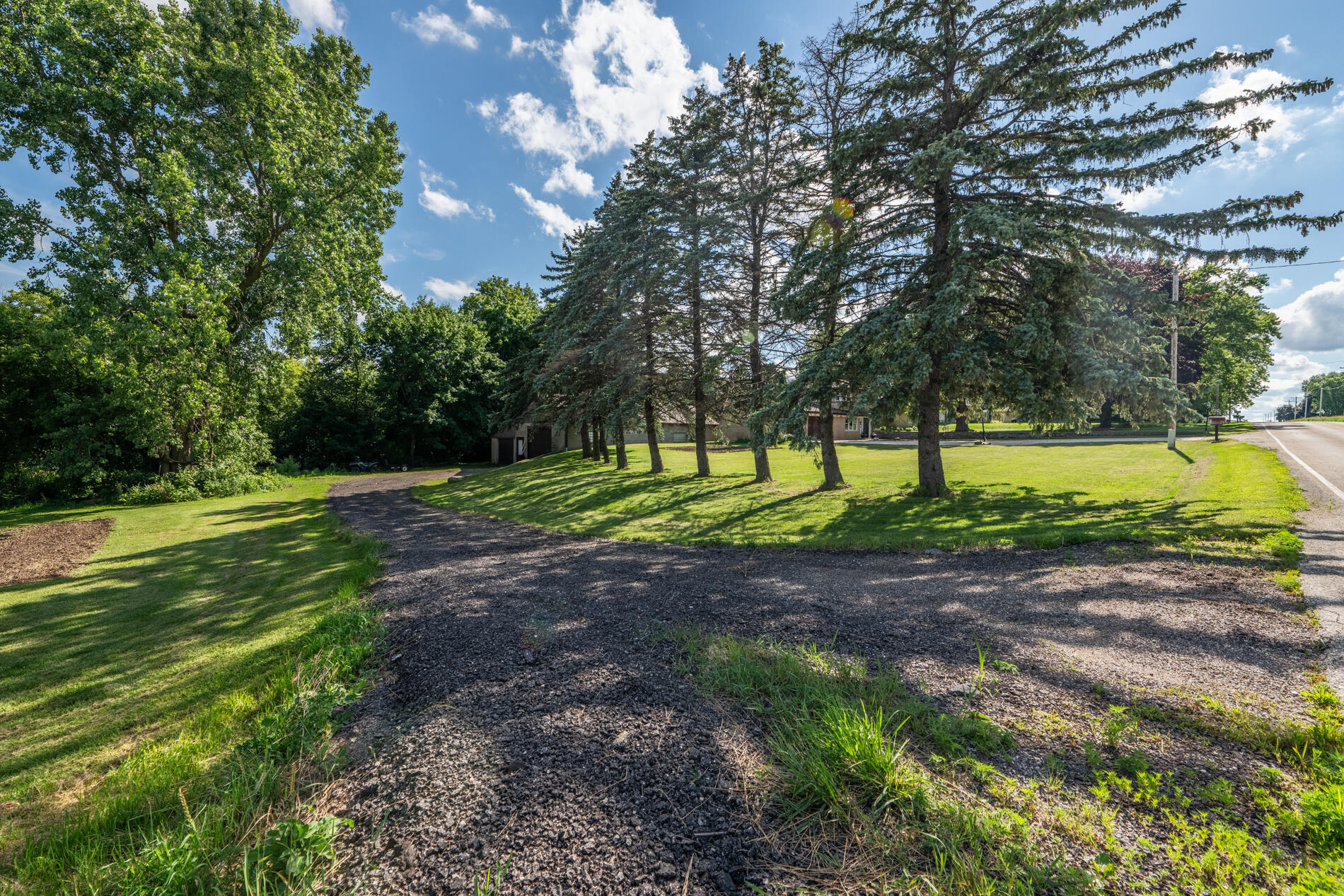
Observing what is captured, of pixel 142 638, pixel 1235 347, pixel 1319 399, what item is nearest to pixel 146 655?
pixel 142 638

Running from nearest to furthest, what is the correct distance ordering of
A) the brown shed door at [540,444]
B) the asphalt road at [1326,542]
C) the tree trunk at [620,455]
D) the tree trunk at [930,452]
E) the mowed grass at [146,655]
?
the mowed grass at [146,655], the asphalt road at [1326,542], the tree trunk at [930,452], the tree trunk at [620,455], the brown shed door at [540,444]

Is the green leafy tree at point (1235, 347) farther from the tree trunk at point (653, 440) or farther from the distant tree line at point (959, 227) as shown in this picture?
the tree trunk at point (653, 440)

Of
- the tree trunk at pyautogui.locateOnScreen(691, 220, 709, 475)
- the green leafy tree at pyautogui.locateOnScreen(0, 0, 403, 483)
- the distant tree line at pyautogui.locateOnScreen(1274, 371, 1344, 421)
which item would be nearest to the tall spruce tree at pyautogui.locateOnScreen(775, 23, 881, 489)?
the tree trunk at pyautogui.locateOnScreen(691, 220, 709, 475)

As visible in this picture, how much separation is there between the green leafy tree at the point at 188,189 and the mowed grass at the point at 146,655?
340 inches

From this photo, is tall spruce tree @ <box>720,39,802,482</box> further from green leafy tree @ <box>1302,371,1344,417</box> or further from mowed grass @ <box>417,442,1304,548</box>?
green leafy tree @ <box>1302,371,1344,417</box>

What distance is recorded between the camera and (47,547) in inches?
410

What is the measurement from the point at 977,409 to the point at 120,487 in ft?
96.1

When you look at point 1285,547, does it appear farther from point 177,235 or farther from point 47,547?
point 177,235

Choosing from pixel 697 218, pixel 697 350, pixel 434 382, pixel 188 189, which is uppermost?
pixel 188 189

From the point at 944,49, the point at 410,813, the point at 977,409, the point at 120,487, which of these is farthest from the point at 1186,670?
the point at 120,487

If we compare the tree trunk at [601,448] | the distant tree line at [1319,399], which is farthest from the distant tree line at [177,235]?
the distant tree line at [1319,399]

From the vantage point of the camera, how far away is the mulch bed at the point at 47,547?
28.1ft

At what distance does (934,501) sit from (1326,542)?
5382 millimetres

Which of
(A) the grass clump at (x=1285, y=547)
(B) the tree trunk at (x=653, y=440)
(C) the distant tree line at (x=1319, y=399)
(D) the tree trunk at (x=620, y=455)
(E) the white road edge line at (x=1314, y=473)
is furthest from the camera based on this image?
(C) the distant tree line at (x=1319, y=399)
